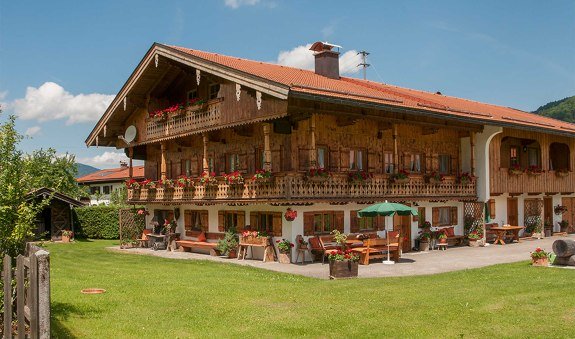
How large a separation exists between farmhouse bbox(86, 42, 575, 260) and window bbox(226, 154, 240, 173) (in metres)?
0.07

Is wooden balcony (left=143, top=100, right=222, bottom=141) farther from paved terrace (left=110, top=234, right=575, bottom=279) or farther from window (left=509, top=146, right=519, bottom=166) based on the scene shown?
window (left=509, top=146, right=519, bottom=166)

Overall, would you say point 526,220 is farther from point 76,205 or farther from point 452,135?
point 76,205

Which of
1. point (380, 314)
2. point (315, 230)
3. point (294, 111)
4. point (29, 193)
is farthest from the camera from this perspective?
point (315, 230)

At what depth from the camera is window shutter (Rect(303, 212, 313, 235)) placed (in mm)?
22281

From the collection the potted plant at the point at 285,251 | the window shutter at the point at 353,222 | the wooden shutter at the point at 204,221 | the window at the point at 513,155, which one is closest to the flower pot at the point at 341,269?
the potted plant at the point at 285,251

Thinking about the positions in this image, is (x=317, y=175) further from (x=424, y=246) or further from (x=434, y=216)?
(x=434, y=216)

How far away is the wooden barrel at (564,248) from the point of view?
1806cm

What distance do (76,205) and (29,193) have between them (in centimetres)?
2988

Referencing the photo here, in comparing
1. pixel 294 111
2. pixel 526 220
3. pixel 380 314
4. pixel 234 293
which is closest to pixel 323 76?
pixel 294 111

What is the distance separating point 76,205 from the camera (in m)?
38.0

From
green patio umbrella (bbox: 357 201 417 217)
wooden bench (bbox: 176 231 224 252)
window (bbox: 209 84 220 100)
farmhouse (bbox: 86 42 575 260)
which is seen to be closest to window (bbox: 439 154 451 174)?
farmhouse (bbox: 86 42 575 260)

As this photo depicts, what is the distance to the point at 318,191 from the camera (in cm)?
2158

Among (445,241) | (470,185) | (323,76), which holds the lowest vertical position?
(445,241)

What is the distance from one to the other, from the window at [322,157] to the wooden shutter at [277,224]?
257cm
